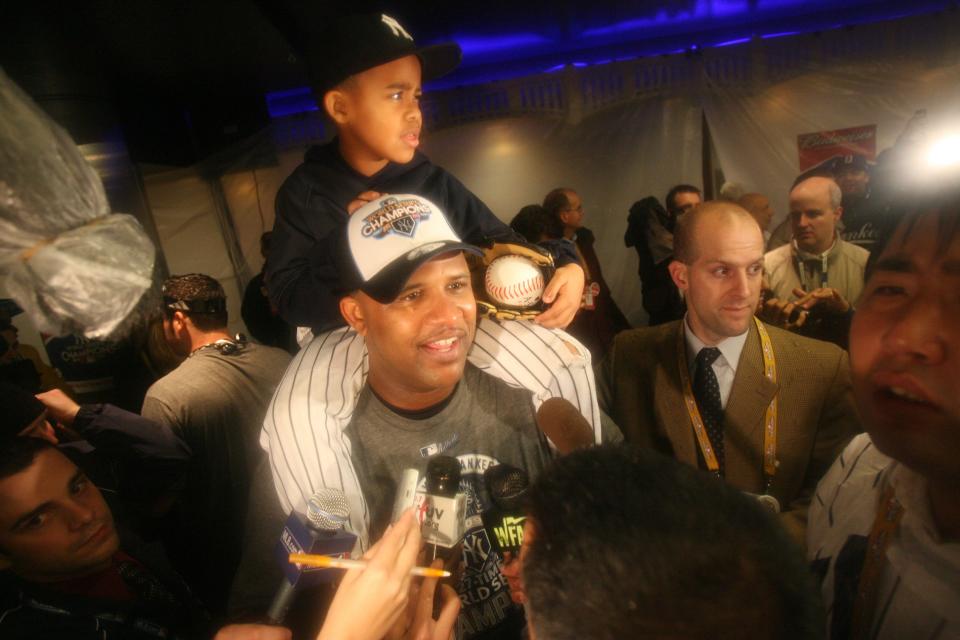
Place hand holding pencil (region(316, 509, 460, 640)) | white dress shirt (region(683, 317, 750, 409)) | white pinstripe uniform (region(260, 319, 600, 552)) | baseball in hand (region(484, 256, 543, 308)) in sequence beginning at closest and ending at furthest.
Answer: hand holding pencil (region(316, 509, 460, 640)) → white pinstripe uniform (region(260, 319, 600, 552)) → baseball in hand (region(484, 256, 543, 308)) → white dress shirt (region(683, 317, 750, 409))

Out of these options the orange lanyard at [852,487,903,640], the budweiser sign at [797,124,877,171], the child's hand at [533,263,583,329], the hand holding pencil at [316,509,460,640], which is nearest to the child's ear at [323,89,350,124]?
the child's hand at [533,263,583,329]

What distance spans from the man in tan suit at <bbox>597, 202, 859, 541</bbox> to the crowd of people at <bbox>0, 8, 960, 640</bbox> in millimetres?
11

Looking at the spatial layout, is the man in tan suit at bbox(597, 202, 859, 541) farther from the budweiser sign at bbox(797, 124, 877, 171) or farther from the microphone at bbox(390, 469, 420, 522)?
the budweiser sign at bbox(797, 124, 877, 171)

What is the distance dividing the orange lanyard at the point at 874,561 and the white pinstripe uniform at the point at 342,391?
730 millimetres

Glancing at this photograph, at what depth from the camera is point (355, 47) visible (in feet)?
5.30

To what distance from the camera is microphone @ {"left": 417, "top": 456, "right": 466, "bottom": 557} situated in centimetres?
120

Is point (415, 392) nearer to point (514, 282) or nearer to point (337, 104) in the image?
point (514, 282)

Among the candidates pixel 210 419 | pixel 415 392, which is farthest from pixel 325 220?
pixel 210 419

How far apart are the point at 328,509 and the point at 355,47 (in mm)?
1509

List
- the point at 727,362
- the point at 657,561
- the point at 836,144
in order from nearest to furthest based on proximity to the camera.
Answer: the point at 657,561, the point at 727,362, the point at 836,144

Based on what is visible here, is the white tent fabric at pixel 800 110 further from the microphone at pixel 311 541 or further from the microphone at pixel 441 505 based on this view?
the microphone at pixel 311 541

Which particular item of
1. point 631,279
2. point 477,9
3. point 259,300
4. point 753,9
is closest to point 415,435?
point 259,300

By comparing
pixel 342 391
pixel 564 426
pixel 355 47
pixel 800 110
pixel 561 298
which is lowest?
pixel 564 426

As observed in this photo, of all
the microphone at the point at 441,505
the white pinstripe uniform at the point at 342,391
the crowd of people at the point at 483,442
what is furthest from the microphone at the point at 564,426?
the microphone at the point at 441,505
